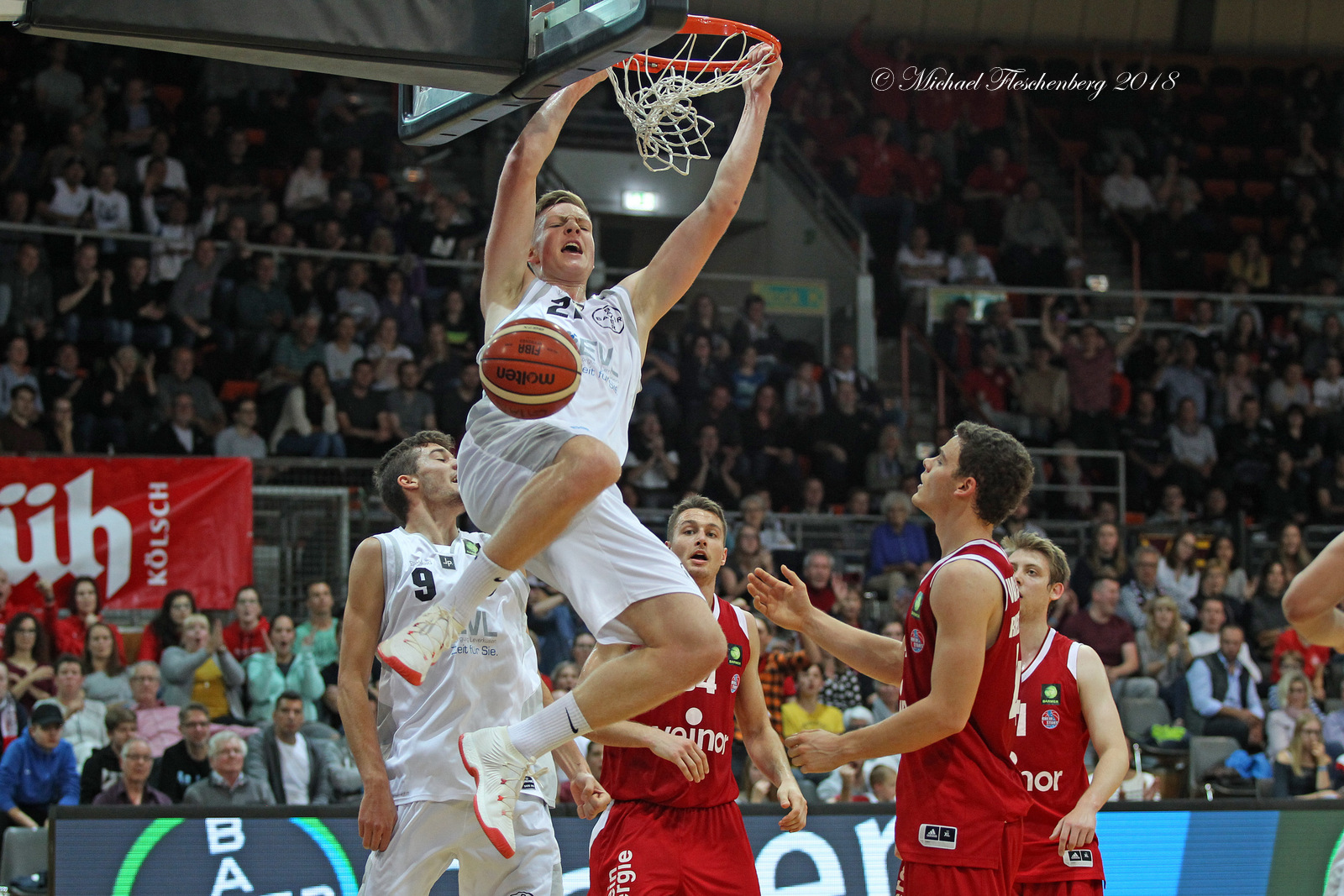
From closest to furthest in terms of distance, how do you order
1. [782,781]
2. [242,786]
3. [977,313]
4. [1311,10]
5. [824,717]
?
[782,781]
[242,786]
[824,717]
[977,313]
[1311,10]

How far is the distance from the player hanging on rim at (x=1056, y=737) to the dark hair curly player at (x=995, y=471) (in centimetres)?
66

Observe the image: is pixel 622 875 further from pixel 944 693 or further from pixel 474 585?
pixel 944 693

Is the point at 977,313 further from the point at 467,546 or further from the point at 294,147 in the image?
the point at 467,546

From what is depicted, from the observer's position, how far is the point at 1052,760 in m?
5.79

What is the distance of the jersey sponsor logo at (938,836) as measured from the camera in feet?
15.6

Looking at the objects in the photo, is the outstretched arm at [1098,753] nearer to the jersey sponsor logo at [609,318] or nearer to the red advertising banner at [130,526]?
the jersey sponsor logo at [609,318]

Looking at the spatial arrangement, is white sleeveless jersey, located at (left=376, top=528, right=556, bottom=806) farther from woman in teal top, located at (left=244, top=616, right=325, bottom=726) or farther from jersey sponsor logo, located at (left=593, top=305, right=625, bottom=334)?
woman in teal top, located at (left=244, top=616, right=325, bottom=726)

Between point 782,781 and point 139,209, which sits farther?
point 139,209

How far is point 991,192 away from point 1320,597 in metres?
16.0

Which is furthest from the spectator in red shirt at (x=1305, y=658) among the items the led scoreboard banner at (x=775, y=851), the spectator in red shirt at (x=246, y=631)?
the spectator in red shirt at (x=246, y=631)

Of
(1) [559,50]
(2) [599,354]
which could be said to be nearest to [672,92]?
(1) [559,50]

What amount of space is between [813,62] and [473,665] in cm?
1621

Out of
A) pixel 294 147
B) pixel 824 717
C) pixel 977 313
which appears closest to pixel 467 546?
pixel 824 717

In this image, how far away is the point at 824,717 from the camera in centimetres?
1105
